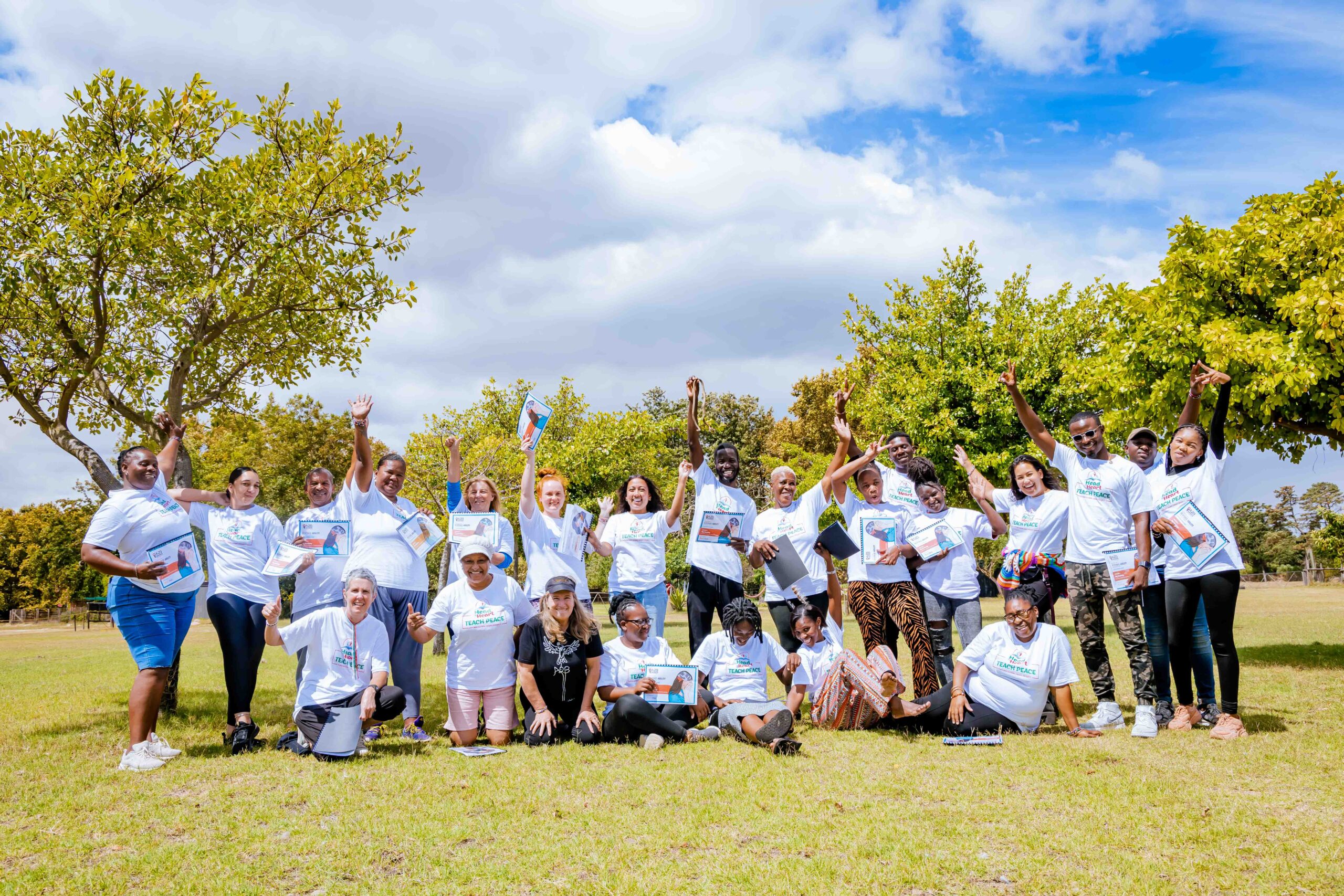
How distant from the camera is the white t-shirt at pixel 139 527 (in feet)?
19.7

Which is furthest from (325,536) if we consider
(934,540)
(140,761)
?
(934,540)

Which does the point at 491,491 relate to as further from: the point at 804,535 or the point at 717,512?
the point at 804,535

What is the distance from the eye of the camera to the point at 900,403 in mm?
21766

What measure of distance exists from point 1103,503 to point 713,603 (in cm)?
334

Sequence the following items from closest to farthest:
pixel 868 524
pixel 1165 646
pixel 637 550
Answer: pixel 1165 646, pixel 868 524, pixel 637 550

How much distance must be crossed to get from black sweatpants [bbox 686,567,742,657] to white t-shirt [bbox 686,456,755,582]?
0.05 meters

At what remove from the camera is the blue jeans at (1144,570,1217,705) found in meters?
6.62

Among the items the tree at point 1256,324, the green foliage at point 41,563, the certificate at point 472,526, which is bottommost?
the green foliage at point 41,563

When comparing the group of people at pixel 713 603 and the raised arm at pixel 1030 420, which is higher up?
the raised arm at pixel 1030 420

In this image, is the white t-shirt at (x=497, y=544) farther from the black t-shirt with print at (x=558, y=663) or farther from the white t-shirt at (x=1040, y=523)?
the white t-shirt at (x=1040, y=523)

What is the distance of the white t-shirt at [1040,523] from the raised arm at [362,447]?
551cm

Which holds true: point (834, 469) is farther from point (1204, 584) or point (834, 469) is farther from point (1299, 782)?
point (1299, 782)

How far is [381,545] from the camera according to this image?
7191 mm

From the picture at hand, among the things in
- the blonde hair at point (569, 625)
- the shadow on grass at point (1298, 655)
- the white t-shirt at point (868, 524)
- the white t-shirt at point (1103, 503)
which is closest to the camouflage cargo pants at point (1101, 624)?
the white t-shirt at point (1103, 503)
